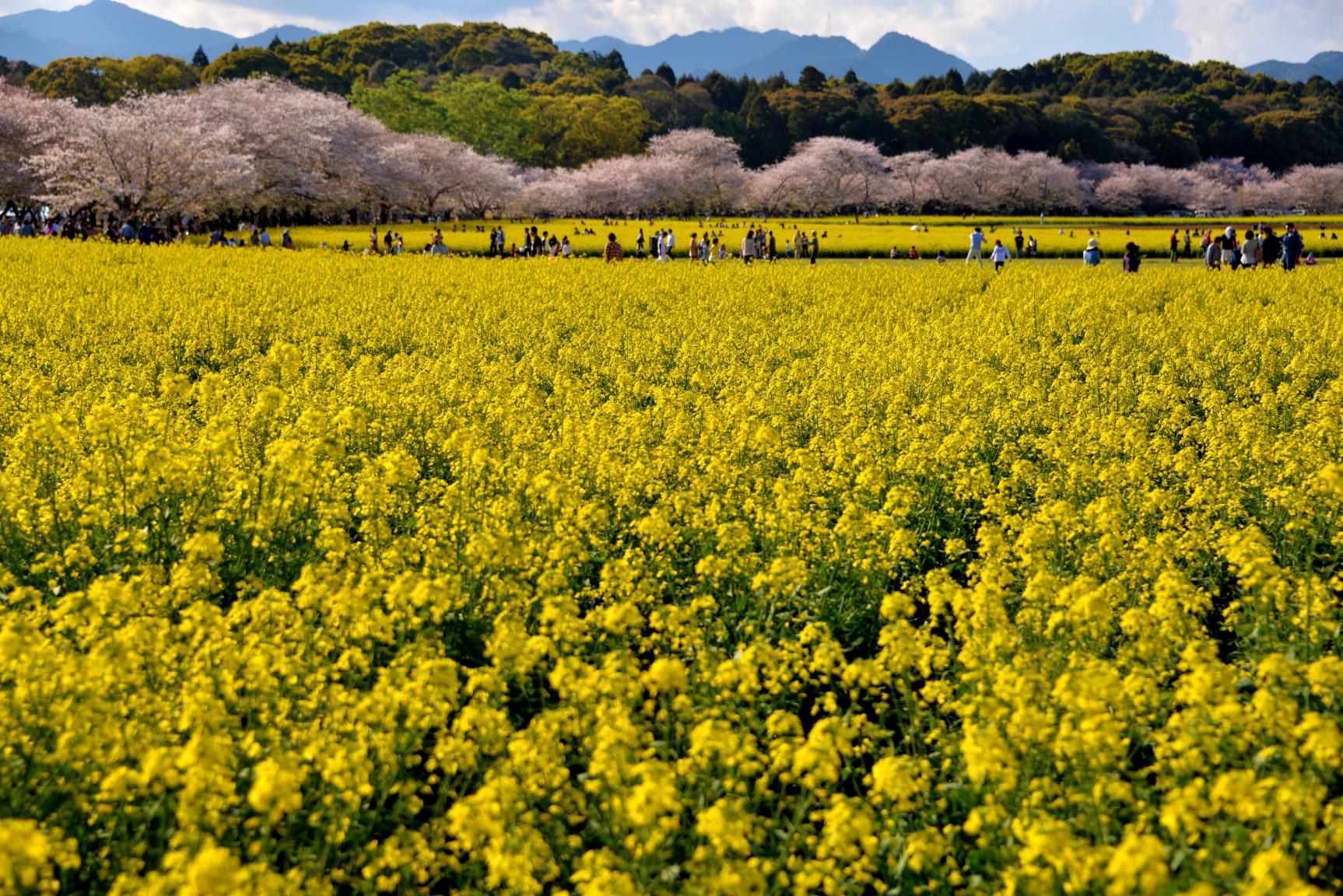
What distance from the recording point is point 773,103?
11750 centimetres

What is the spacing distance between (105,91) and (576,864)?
114 m

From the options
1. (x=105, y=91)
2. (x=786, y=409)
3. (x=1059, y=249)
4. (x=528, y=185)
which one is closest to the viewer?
(x=786, y=409)

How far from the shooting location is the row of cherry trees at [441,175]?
152ft

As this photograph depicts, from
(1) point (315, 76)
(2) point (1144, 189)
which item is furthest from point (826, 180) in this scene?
(1) point (315, 76)

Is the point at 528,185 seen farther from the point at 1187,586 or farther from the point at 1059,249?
the point at 1187,586

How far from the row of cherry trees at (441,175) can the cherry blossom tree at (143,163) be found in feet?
0.26

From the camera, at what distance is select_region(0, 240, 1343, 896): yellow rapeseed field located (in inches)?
148

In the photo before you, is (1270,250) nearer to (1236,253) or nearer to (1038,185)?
(1236,253)

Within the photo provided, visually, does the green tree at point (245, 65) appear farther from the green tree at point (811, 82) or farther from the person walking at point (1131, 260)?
the person walking at point (1131, 260)

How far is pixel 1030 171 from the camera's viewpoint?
98625 millimetres

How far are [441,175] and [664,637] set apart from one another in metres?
74.5

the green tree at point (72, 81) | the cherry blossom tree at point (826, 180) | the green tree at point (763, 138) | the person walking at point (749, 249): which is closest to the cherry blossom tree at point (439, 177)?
the cherry blossom tree at point (826, 180)

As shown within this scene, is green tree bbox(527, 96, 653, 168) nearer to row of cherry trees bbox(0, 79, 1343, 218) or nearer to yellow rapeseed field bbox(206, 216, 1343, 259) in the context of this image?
row of cherry trees bbox(0, 79, 1343, 218)

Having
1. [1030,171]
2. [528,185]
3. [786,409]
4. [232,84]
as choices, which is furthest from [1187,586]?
[1030,171]
